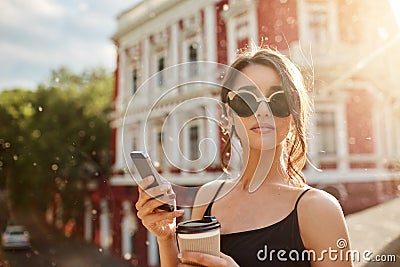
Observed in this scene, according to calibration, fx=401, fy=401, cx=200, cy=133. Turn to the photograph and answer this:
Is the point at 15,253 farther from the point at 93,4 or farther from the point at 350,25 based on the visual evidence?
the point at 350,25

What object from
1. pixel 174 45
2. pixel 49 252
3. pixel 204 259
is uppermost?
pixel 174 45

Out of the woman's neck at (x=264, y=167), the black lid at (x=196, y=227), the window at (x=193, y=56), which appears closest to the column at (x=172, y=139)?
the window at (x=193, y=56)

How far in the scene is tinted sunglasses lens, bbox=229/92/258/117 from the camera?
0.65 metres

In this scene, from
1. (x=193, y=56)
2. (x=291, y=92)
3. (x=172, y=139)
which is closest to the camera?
(x=291, y=92)

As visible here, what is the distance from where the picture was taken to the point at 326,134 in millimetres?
1096

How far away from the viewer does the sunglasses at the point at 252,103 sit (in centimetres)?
64

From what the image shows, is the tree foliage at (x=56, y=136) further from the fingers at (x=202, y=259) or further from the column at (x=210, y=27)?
the fingers at (x=202, y=259)

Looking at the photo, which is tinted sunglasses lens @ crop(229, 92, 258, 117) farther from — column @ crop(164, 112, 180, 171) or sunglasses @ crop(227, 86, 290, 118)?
column @ crop(164, 112, 180, 171)

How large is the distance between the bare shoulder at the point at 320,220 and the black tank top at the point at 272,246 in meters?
0.01

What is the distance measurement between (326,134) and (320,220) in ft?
1.92

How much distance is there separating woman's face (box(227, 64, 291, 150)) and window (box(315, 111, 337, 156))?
0.46 m

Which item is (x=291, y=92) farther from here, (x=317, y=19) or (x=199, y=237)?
(x=317, y=19)

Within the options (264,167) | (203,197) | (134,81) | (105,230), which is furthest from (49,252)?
(264,167)

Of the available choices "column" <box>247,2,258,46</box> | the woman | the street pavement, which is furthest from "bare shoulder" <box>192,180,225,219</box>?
the street pavement
